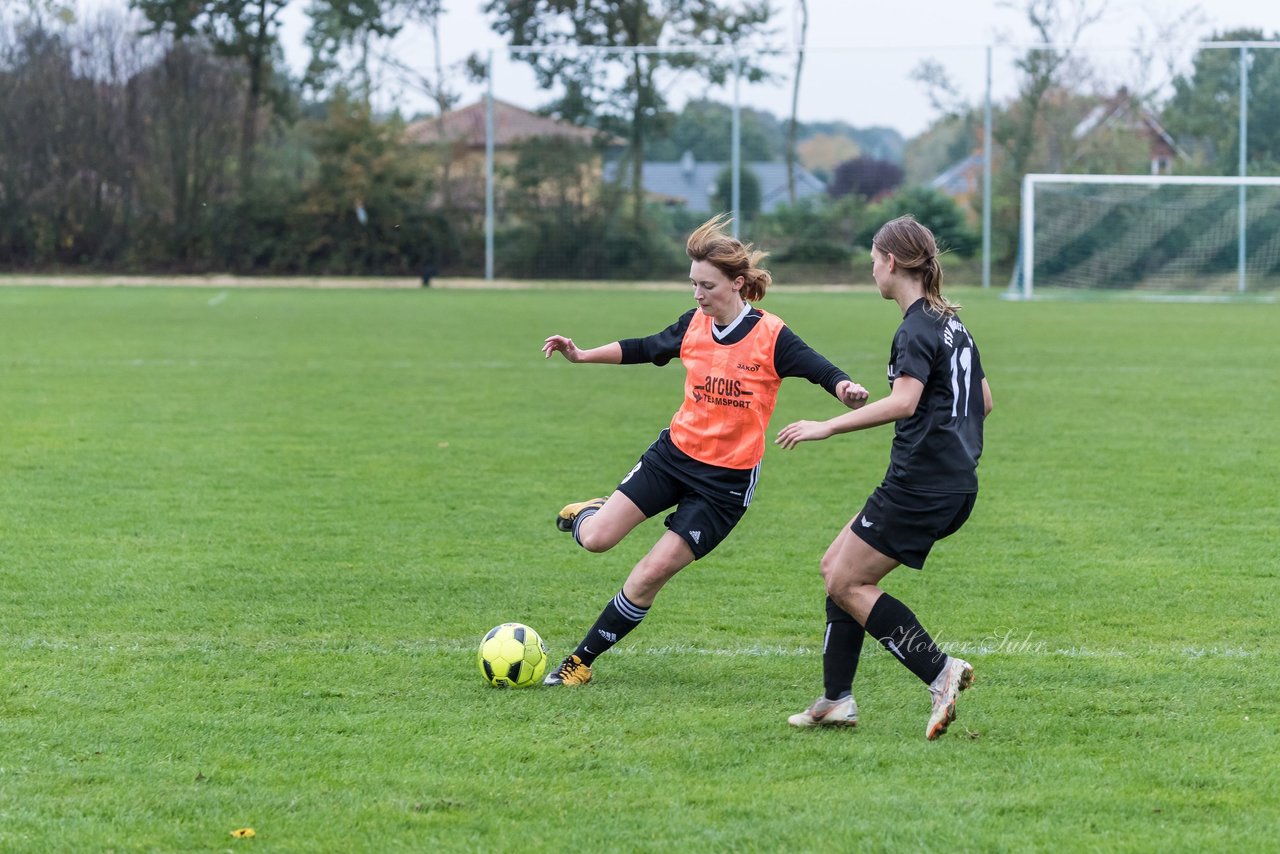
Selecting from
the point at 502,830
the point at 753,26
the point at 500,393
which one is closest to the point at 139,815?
the point at 502,830

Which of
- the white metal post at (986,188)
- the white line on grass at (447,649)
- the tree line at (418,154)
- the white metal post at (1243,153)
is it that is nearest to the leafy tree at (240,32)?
the tree line at (418,154)

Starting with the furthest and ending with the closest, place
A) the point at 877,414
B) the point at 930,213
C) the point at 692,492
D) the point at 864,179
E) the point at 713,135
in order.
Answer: the point at 930,213 < the point at 713,135 < the point at 864,179 < the point at 692,492 < the point at 877,414

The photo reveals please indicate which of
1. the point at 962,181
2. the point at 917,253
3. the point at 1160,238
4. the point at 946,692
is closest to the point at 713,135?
the point at 962,181

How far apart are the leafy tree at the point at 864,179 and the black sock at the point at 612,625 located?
3046 centimetres

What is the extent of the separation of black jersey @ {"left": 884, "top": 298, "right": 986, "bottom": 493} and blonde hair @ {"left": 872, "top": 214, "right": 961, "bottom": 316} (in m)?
0.07

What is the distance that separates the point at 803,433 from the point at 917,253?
66 centimetres

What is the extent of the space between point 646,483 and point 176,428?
710 cm

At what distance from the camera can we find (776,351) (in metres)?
4.91

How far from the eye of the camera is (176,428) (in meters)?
11.2

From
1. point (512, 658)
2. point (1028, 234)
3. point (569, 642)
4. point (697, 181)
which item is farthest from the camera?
point (697, 181)

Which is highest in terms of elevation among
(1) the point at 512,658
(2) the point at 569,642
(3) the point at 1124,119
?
(3) the point at 1124,119

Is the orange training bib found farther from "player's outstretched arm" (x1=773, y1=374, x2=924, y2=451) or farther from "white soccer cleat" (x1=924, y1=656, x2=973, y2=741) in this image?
"white soccer cleat" (x1=924, y1=656, x2=973, y2=741)

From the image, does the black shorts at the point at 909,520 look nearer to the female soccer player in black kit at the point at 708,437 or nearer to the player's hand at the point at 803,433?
the player's hand at the point at 803,433

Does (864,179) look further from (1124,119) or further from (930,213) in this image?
(1124,119)
